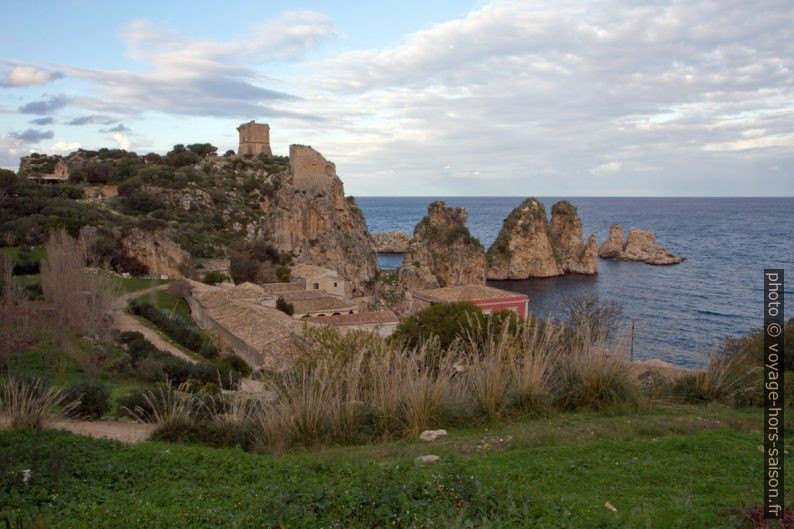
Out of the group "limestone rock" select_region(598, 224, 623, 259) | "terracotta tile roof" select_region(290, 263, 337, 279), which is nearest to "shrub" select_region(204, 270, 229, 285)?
"terracotta tile roof" select_region(290, 263, 337, 279)

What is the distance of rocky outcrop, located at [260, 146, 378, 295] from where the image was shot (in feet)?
161

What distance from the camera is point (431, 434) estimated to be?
21.3 ft

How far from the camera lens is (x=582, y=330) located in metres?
8.38

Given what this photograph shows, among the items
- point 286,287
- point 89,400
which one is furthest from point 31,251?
point 89,400

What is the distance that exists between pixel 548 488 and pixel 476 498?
3.10ft

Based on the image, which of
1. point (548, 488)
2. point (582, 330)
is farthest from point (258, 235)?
point (548, 488)

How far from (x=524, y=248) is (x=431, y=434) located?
232 feet

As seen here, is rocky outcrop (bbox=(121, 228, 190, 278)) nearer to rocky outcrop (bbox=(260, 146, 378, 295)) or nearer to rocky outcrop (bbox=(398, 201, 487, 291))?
rocky outcrop (bbox=(260, 146, 378, 295))

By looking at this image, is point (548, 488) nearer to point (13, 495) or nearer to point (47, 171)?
point (13, 495)

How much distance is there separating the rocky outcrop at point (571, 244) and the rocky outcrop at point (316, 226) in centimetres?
3666

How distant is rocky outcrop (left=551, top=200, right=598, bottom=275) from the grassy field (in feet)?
243

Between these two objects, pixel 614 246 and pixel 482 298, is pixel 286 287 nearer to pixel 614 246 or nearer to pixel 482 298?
pixel 482 298

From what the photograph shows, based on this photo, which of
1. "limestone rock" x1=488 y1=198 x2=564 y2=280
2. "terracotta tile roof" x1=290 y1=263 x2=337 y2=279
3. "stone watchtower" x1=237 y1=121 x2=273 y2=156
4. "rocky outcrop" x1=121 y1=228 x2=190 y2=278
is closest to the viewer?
"rocky outcrop" x1=121 y1=228 x2=190 y2=278

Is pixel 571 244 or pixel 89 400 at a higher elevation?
pixel 571 244
